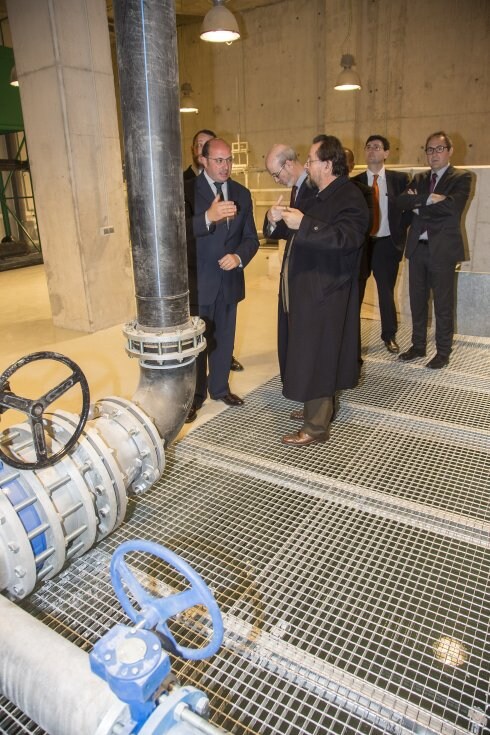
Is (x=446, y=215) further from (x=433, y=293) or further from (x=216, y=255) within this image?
(x=216, y=255)

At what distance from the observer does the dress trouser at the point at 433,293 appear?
416cm

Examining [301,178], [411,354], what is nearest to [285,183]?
[301,178]

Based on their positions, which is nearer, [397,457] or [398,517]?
[398,517]

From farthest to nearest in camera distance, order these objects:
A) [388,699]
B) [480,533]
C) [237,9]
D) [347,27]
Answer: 1. [237,9]
2. [347,27]
3. [480,533]
4. [388,699]

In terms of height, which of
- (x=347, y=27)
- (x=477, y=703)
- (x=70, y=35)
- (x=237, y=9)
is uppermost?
(x=237, y=9)

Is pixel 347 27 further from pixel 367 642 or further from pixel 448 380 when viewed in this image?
pixel 367 642

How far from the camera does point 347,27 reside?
9992 millimetres

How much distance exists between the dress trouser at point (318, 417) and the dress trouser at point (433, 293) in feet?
5.28

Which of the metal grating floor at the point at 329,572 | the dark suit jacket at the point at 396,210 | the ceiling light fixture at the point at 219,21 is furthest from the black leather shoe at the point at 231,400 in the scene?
the ceiling light fixture at the point at 219,21

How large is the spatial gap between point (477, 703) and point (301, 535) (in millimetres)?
879

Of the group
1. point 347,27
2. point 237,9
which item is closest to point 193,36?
point 237,9

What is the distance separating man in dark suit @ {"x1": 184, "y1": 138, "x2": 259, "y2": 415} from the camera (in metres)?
3.22

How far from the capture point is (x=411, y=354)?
4.35 m

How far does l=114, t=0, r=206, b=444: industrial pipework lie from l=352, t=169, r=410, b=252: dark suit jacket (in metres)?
2.64
